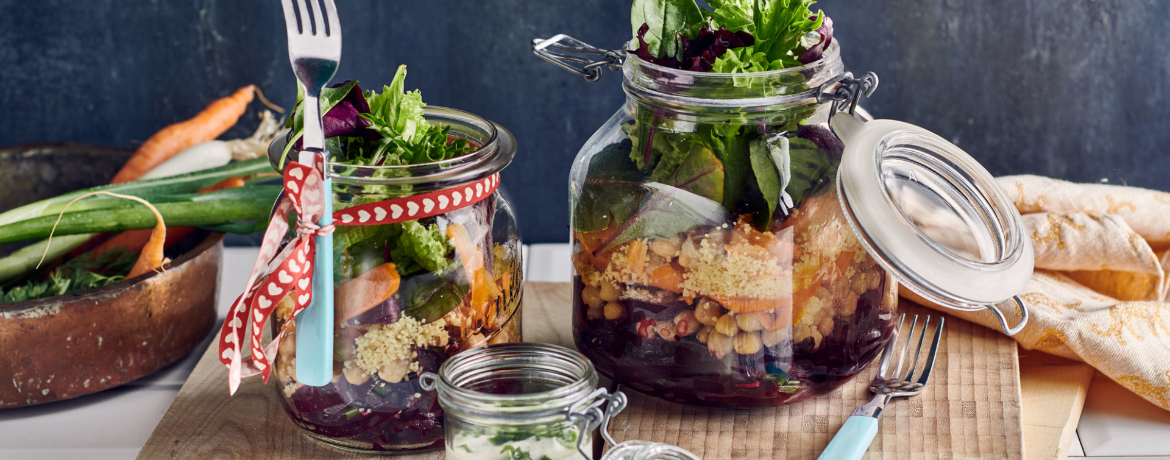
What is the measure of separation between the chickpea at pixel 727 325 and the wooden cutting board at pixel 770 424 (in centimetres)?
10

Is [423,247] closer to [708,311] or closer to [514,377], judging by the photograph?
[514,377]

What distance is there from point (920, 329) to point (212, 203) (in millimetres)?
736

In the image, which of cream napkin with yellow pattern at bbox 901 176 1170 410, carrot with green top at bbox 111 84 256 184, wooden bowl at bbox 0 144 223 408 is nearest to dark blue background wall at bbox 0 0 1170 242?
carrot with green top at bbox 111 84 256 184

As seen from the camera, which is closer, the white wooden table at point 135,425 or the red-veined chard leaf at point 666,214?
the red-veined chard leaf at point 666,214

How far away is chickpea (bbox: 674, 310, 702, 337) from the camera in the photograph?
70 cm

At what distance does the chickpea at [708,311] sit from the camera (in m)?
0.68

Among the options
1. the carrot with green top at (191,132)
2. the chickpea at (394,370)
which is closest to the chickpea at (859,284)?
the chickpea at (394,370)

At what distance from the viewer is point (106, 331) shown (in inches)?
33.7

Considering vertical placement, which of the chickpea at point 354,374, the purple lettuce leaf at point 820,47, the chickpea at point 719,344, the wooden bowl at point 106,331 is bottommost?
the wooden bowl at point 106,331

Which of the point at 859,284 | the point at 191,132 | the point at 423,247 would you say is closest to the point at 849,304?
the point at 859,284

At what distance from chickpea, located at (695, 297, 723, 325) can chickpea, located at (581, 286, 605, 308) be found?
8 centimetres

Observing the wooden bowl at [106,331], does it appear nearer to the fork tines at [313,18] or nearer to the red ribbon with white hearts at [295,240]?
the red ribbon with white hearts at [295,240]

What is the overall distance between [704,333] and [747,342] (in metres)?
0.03

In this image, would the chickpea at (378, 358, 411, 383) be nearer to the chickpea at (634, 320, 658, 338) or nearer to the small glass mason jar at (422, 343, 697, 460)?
the small glass mason jar at (422, 343, 697, 460)
